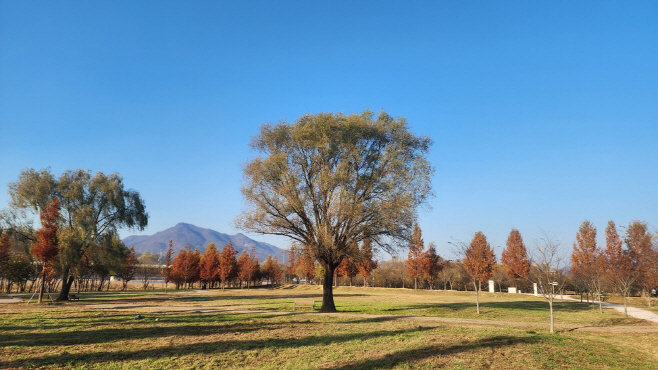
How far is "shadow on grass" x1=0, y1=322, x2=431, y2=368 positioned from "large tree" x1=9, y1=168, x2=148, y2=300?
2644 cm

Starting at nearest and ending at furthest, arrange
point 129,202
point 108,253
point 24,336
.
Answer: point 24,336
point 108,253
point 129,202

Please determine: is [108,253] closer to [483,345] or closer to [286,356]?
[286,356]

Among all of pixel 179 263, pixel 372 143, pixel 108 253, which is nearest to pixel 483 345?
pixel 372 143

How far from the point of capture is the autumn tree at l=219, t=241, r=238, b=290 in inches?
3162

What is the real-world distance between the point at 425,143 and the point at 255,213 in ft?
45.3

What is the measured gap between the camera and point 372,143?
26641 millimetres

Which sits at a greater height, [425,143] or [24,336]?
[425,143]

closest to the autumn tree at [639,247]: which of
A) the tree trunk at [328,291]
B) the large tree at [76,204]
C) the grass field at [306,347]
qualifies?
the grass field at [306,347]

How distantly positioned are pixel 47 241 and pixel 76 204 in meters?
7.10

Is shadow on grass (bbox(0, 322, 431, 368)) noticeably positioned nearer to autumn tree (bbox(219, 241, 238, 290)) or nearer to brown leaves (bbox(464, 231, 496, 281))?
brown leaves (bbox(464, 231, 496, 281))

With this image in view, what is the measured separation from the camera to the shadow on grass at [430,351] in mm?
10531

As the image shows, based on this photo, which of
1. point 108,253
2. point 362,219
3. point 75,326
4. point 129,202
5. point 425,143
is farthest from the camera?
point 129,202

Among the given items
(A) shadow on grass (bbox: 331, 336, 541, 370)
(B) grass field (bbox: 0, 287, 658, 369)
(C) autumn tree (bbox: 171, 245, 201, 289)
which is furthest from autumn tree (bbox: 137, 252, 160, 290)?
(A) shadow on grass (bbox: 331, 336, 541, 370)

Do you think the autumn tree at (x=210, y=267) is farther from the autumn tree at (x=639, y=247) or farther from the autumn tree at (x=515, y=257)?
the autumn tree at (x=639, y=247)
